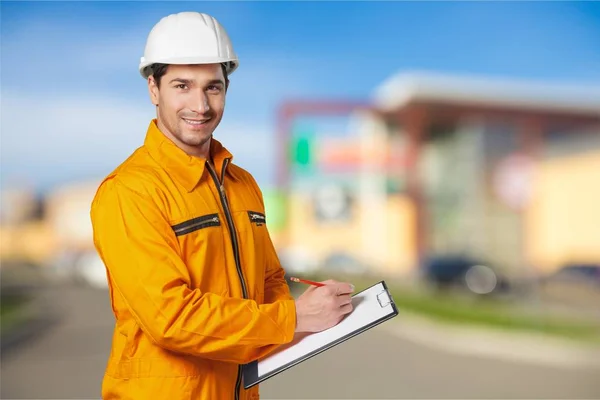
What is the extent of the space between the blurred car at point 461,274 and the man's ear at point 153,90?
25.9 m

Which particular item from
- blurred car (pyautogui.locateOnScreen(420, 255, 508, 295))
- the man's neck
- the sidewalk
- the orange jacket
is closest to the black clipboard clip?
the orange jacket

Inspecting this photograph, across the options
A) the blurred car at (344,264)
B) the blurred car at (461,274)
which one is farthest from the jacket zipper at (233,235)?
the blurred car at (344,264)

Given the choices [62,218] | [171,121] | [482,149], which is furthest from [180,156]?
[62,218]

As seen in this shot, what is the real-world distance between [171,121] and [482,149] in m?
40.7

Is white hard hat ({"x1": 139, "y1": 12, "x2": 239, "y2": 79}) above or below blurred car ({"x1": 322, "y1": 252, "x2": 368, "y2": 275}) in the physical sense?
above

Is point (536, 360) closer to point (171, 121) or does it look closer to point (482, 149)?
point (171, 121)

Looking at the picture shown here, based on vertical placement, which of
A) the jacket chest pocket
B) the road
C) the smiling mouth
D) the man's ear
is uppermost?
the man's ear

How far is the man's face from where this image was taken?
7.04 ft

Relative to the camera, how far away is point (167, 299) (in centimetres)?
195

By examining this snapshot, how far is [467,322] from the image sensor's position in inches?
649

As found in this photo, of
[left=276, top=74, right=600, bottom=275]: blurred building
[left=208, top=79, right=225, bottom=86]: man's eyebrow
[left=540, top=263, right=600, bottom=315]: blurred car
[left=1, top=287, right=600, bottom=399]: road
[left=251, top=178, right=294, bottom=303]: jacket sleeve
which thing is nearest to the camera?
[left=208, top=79, right=225, bottom=86]: man's eyebrow

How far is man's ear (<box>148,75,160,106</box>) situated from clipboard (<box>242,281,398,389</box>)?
0.75 m

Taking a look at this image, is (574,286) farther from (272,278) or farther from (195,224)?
(195,224)

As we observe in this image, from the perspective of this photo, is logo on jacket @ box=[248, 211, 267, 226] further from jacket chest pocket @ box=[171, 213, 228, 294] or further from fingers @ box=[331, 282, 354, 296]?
fingers @ box=[331, 282, 354, 296]
